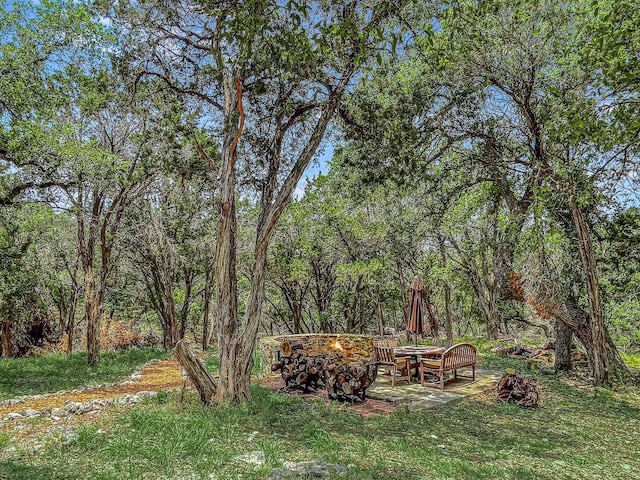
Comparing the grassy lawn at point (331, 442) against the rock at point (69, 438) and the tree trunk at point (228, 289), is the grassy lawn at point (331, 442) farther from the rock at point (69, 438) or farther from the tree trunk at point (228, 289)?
the tree trunk at point (228, 289)

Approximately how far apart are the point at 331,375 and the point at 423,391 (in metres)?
2.12

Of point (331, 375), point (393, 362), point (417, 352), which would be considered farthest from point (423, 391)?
point (331, 375)

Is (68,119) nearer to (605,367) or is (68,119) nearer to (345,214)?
(345,214)

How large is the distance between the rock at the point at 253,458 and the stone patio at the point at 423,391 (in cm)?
341

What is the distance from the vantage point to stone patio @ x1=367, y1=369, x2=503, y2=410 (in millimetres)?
7242

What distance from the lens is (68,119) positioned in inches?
409

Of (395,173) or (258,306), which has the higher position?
(395,173)

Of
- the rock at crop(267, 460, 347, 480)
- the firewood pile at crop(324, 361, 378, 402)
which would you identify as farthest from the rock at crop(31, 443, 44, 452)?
the firewood pile at crop(324, 361, 378, 402)

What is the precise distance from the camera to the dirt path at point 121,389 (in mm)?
7084

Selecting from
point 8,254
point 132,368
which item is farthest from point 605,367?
point 8,254

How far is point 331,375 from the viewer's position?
7.18 meters

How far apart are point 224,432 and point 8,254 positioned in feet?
25.9

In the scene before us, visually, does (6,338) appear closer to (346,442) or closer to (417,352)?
(417,352)

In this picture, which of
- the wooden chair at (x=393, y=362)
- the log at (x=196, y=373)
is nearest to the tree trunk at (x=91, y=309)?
the log at (x=196, y=373)
